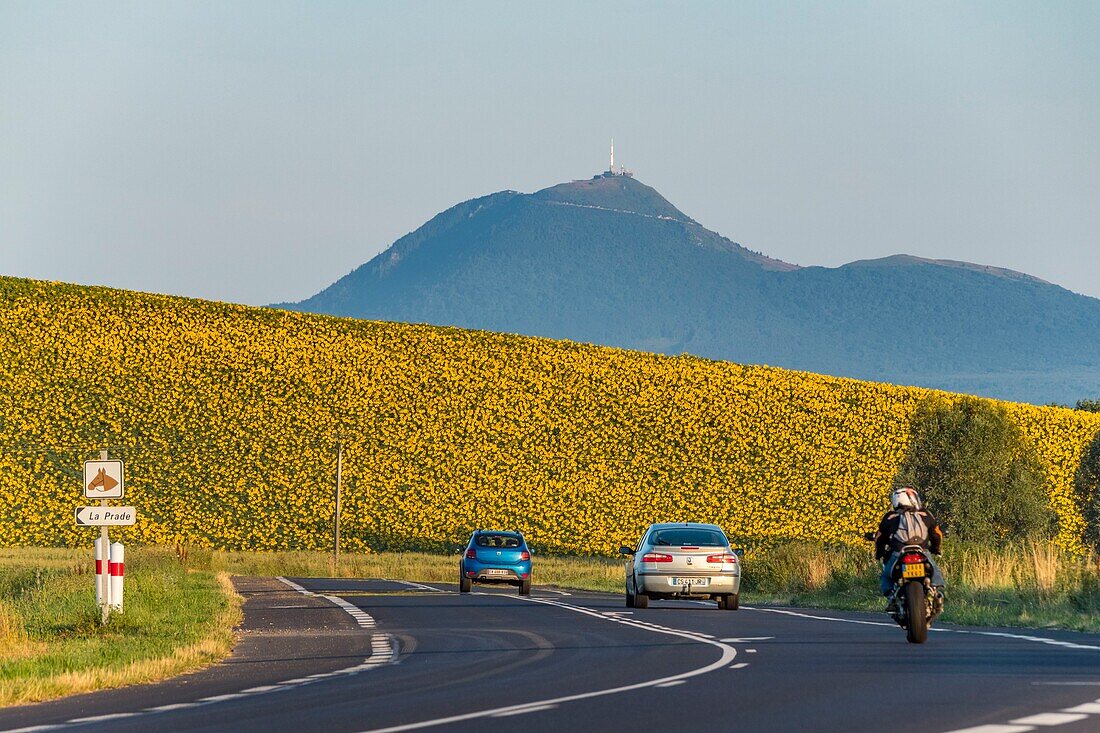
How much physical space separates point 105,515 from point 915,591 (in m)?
10.1

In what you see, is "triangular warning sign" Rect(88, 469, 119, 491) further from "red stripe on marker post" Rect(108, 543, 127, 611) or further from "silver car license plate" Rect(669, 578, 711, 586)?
"silver car license plate" Rect(669, 578, 711, 586)

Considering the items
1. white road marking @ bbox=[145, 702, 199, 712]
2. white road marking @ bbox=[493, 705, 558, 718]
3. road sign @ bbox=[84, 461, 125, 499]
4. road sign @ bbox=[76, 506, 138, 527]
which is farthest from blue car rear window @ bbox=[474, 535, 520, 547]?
white road marking @ bbox=[493, 705, 558, 718]

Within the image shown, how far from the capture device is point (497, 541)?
42.2m

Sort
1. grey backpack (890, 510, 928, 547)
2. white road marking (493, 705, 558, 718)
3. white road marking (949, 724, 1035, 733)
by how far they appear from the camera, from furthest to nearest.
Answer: grey backpack (890, 510, 928, 547) < white road marking (493, 705, 558, 718) < white road marking (949, 724, 1035, 733)

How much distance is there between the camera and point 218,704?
48.0ft

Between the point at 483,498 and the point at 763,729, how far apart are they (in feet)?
191

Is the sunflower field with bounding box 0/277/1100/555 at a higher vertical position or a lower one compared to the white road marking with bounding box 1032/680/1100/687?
higher

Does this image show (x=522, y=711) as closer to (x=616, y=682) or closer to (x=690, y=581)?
(x=616, y=682)

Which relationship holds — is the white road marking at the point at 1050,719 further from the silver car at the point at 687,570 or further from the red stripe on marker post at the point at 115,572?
the silver car at the point at 687,570

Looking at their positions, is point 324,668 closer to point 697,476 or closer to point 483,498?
point 483,498

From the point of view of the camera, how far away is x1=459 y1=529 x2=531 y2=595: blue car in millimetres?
40906

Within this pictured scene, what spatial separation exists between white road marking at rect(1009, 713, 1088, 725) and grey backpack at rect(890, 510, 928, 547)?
8670 mm

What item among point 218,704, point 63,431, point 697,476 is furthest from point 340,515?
point 218,704

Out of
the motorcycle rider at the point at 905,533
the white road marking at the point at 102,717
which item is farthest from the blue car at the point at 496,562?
the white road marking at the point at 102,717
